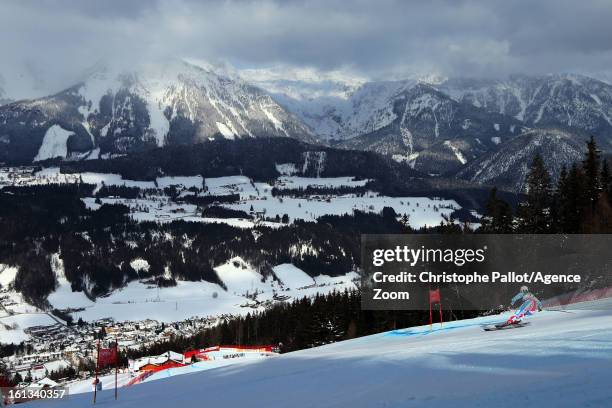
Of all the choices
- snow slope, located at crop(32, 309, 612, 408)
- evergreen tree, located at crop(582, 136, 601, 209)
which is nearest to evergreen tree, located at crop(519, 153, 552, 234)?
evergreen tree, located at crop(582, 136, 601, 209)

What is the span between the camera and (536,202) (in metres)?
69.6

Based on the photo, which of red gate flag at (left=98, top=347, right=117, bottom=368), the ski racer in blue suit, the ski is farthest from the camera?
the ski racer in blue suit

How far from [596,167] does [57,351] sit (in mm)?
129899

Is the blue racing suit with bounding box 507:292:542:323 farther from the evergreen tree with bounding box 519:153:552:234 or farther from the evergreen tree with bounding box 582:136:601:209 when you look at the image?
the evergreen tree with bounding box 519:153:552:234

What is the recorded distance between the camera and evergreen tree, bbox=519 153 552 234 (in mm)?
67812

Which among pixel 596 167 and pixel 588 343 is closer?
pixel 588 343

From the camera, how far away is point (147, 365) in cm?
8238

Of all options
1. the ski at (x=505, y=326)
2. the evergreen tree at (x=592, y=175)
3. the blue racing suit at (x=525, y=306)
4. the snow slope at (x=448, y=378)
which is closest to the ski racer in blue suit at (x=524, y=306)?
the blue racing suit at (x=525, y=306)

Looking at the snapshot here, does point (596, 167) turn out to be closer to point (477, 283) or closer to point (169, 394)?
point (477, 283)

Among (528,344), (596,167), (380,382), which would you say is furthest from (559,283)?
(380,382)

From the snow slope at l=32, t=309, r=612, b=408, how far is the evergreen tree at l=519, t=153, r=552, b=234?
1918 inches

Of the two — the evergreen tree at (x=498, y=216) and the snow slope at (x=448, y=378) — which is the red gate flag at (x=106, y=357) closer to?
the snow slope at (x=448, y=378)

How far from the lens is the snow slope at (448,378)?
420 inches

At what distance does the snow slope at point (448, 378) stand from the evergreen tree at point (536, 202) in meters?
48.7
